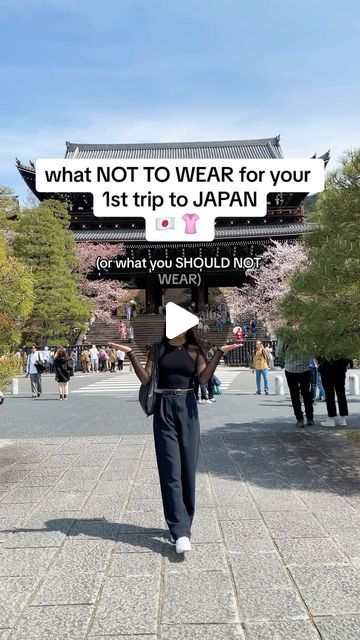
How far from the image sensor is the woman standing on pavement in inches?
164

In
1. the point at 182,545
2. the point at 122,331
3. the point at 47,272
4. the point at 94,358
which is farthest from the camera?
the point at 122,331

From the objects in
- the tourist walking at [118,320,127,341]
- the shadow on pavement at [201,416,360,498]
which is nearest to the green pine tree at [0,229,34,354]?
the shadow on pavement at [201,416,360,498]

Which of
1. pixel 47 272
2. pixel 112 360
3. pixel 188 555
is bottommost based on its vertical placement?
pixel 188 555

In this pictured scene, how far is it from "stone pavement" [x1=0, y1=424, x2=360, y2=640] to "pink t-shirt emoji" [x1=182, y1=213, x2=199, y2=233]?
8.49 feet

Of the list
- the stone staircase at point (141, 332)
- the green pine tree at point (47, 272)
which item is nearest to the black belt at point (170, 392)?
the green pine tree at point (47, 272)

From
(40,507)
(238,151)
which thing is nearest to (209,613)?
(40,507)

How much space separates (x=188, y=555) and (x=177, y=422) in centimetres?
88

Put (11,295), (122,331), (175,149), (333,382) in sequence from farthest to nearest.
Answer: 1. (175,149)
2. (122,331)
3. (333,382)
4. (11,295)

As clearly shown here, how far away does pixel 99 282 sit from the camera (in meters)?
39.6

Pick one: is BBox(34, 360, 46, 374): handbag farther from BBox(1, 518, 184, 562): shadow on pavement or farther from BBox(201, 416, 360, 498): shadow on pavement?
BBox(1, 518, 184, 562): shadow on pavement

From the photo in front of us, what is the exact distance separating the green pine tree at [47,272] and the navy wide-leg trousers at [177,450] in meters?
26.3

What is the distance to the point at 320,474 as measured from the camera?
6.47 metres

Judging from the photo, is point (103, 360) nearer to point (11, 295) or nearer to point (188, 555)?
point (11, 295)

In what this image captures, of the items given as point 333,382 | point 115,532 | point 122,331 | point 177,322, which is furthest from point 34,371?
point 122,331
